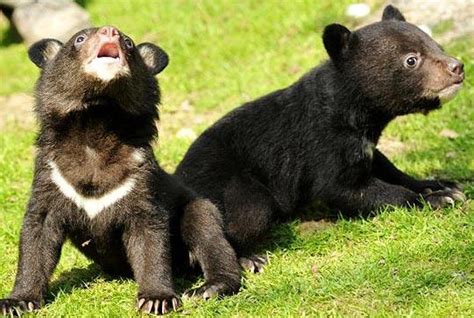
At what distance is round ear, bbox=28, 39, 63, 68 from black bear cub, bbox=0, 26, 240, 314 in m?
0.13

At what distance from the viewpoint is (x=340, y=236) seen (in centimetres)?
684

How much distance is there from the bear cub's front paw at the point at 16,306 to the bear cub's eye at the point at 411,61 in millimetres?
3317

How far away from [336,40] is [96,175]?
8.02 feet

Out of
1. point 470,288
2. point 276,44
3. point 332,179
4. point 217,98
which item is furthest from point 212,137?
point 276,44

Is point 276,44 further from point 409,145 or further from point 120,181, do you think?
point 120,181

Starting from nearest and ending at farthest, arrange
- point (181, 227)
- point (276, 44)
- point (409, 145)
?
point (181, 227) < point (409, 145) < point (276, 44)

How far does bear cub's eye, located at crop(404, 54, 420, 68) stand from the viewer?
23.3ft

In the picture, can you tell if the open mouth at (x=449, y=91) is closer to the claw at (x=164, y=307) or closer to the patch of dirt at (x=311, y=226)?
the patch of dirt at (x=311, y=226)

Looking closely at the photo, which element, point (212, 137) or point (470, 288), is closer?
point (470, 288)

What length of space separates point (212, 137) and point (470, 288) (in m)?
2.79

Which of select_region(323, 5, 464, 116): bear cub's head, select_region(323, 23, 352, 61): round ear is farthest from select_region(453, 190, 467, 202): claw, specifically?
select_region(323, 23, 352, 61): round ear

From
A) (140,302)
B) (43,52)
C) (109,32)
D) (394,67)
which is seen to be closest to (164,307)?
(140,302)

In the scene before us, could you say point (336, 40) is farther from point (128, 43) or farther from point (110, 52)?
point (110, 52)

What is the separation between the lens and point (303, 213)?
25.1 feet
